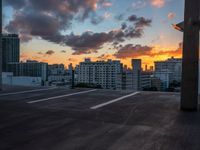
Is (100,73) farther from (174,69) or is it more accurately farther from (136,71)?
(174,69)

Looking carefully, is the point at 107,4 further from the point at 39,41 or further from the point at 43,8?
the point at 39,41

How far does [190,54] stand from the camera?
5.77 m

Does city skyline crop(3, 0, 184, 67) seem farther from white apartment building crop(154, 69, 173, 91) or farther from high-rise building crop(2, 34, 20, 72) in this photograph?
high-rise building crop(2, 34, 20, 72)

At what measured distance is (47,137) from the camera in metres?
3.66

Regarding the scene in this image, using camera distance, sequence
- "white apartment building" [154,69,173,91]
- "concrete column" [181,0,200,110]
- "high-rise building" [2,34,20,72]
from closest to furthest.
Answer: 1. "concrete column" [181,0,200,110]
2. "white apartment building" [154,69,173,91]
3. "high-rise building" [2,34,20,72]

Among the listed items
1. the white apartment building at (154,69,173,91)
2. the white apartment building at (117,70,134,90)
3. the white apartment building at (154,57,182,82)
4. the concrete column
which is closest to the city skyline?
the white apartment building at (154,57,182,82)

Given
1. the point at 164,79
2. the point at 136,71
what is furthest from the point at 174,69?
the point at 164,79

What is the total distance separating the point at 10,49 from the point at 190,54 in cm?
3086

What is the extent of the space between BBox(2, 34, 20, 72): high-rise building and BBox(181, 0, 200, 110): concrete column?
26.4 m

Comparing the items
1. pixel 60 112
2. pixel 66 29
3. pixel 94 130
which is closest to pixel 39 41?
pixel 66 29

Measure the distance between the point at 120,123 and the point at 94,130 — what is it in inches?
28.2

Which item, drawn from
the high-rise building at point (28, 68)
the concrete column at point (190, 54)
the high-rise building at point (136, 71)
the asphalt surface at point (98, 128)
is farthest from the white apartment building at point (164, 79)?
the asphalt surface at point (98, 128)

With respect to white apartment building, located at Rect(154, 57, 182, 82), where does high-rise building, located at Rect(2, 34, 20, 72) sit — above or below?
above

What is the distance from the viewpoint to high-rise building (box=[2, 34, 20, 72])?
29.9 m
